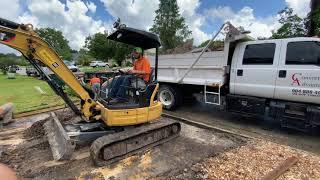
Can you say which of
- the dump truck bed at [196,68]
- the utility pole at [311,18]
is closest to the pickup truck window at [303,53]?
the dump truck bed at [196,68]

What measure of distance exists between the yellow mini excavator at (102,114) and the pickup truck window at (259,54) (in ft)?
8.71

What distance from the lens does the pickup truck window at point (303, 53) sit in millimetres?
6191

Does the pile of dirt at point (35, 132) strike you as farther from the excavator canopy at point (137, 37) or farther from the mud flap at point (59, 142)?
the excavator canopy at point (137, 37)

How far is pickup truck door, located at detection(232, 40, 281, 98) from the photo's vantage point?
6.81 meters

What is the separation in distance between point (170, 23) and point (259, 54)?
134ft

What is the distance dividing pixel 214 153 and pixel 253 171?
94 cm

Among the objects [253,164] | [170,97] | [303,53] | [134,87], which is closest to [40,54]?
[134,87]

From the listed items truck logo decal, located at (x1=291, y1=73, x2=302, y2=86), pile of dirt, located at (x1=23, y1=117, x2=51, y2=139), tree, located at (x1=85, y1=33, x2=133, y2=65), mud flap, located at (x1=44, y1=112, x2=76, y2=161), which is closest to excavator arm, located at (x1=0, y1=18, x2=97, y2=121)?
mud flap, located at (x1=44, y1=112, x2=76, y2=161)

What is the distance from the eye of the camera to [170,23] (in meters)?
46.7

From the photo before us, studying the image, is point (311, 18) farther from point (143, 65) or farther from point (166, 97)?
point (143, 65)

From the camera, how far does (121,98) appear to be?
231 inches

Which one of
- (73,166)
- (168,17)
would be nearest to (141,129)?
(73,166)

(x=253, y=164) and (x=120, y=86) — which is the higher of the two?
(x=120, y=86)

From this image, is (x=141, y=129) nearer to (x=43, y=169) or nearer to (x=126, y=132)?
(x=126, y=132)
